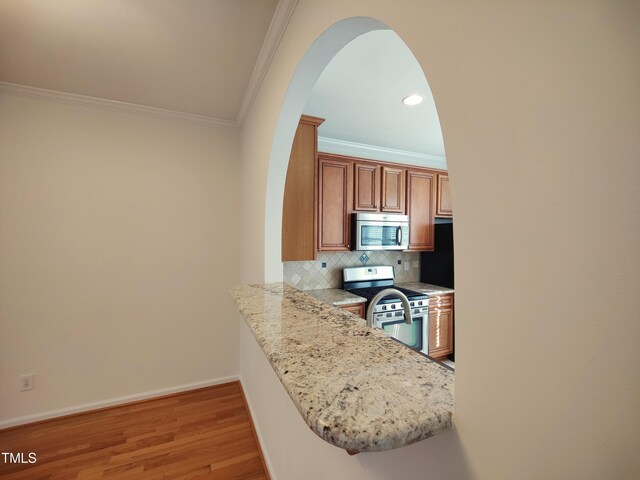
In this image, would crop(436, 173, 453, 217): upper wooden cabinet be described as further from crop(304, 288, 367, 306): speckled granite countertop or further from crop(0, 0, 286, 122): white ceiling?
crop(0, 0, 286, 122): white ceiling

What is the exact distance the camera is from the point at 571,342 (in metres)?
0.33

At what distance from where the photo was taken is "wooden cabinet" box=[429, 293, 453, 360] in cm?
319

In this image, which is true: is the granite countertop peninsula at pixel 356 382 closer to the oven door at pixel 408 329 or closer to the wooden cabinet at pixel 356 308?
the wooden cabinet at pixel 356 308

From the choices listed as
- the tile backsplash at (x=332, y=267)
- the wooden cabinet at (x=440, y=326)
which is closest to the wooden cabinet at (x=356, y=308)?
the tile backsplash at (x=332, y=267)

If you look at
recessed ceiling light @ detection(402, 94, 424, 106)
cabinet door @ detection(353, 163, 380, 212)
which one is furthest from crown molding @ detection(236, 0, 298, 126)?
cabinet door @ detection(353, 163, 380, 212)

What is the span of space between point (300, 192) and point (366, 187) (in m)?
1.09

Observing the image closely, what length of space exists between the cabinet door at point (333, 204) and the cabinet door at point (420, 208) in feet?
3.01

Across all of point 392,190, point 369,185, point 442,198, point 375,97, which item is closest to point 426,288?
point 442,198

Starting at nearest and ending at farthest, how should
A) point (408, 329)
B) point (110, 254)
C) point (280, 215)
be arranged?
point (280, 215)
point (110, 254)
point (408, 329)

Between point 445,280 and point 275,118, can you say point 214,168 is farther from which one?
point 445,280

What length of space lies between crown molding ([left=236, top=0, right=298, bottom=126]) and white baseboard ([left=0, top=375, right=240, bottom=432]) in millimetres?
2616

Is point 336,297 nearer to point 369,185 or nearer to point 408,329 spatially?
point 408,329

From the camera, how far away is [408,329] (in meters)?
2.96

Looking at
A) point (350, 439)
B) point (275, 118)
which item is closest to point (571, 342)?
point (350, 439)
